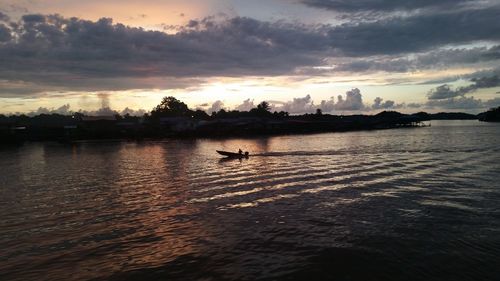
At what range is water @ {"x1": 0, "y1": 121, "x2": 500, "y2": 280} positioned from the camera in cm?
1172

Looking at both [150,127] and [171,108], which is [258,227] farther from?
[171,108]

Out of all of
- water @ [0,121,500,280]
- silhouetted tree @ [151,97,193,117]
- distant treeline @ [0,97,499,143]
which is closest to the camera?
water @ [0,121,500,280]

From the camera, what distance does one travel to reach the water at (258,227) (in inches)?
461

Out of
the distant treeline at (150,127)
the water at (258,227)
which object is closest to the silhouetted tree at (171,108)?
the distant treeline at (150,127)

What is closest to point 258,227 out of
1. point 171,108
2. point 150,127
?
point 150,127

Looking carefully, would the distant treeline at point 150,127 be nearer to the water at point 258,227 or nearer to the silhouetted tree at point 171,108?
the silhouetted tree at point 171,108

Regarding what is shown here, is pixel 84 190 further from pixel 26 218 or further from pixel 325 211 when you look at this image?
pixel 325 211

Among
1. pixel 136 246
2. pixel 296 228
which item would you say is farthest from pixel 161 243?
pixel 296 228

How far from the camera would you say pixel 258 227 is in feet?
52.0

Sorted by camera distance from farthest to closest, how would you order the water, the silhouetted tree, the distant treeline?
1. the silhouetted tree
2. the distant treeline
3. the water

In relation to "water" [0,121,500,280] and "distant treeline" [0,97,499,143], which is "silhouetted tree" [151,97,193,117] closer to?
"distant treeline" [0,97,499,143]

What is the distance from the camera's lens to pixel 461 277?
10867mm

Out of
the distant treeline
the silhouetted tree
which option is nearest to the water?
the distant treeline

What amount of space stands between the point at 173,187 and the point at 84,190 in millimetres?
6168
